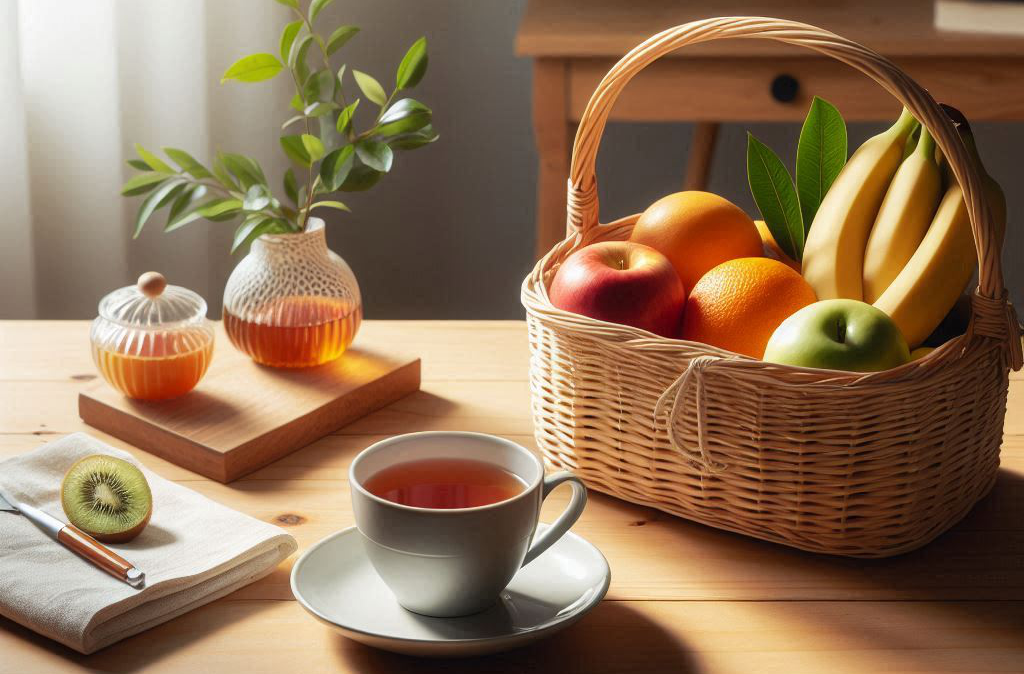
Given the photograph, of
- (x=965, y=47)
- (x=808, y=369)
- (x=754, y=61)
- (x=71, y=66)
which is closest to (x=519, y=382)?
(x=808, y=369)

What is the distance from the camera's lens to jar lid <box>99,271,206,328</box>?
0.94 metres

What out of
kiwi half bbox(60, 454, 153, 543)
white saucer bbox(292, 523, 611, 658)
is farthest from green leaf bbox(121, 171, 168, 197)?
white saucer bbox(292, 523, 611, 658)

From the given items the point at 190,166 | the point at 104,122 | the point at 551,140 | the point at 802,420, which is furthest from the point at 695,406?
the point at 104,122

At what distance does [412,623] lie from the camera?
0.64 m

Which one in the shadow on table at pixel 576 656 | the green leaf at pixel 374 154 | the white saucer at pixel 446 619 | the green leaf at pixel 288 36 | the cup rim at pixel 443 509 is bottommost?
the shadow on table at pixel 576 656

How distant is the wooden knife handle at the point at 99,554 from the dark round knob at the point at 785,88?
1206 millimetres

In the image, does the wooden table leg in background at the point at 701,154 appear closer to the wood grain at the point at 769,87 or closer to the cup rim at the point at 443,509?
the wood grain at the point at 769,87

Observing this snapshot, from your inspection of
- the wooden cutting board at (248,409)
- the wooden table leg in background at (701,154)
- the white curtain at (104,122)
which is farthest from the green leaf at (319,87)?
the wooden table leg in background at (701,154)

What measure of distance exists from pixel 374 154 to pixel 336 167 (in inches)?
1.4

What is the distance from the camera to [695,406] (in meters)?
0.74

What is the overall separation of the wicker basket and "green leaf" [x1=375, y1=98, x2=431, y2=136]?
0.23 m

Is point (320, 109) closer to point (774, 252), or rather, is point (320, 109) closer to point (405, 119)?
point (405, 119)

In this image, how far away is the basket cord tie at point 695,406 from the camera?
72 centimetres

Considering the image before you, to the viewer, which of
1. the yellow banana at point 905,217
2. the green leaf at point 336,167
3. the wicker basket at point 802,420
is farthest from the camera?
the green leaf at point 336,167
